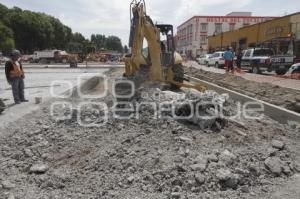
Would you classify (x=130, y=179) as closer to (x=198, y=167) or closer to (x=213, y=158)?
(x=198, y=167)

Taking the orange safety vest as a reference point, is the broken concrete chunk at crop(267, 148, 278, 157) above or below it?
below

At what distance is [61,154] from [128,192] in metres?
1.86

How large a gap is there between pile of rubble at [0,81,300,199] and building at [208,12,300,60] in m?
20.2

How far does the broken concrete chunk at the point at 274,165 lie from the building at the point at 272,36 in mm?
21900

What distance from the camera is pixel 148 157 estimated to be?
18.6 ft

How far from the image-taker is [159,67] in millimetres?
11727

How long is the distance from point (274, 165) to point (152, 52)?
7020 millimetres

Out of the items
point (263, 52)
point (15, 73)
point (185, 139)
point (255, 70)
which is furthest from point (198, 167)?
point (263, 52)

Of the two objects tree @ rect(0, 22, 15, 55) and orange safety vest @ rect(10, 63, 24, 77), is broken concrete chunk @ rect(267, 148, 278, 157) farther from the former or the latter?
tree @ rect(0, 22, 15, 55)

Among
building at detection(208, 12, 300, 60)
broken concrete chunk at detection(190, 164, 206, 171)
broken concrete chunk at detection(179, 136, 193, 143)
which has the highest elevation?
building at detection(208, 12, 300, 60)

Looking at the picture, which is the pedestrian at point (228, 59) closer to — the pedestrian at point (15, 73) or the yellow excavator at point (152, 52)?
the yellow excavator at point (152, 52)

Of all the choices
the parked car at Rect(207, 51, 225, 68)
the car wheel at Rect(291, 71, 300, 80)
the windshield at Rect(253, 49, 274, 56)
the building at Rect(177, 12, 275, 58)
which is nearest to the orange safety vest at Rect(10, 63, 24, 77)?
the car wheel at Rect(291, 71, 300, 80)

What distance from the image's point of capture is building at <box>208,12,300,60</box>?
26453mm

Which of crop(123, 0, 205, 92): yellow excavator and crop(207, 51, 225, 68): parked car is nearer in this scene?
crop(123, 0, 205, 92): yellow excavator
